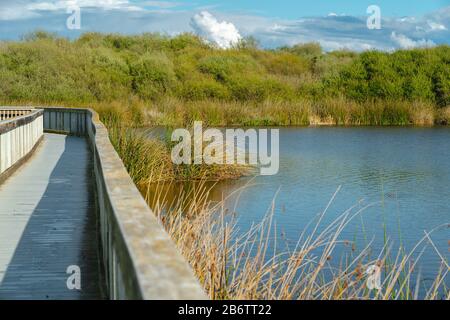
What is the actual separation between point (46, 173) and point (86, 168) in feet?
2.74

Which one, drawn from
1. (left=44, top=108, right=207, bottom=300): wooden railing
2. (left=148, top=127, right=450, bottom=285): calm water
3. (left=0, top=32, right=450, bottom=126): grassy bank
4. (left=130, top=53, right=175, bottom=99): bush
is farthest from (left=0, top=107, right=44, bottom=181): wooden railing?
(left=130, top=53, right=175, bottom=99): bush

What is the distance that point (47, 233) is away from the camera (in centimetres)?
732

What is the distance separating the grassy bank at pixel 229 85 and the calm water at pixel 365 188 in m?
9.22

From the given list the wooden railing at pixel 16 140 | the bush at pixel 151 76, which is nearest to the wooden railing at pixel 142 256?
the wooden railing at pixel 16 140

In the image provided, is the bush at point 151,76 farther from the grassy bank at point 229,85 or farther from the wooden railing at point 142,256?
the wooden railing at point 142,256

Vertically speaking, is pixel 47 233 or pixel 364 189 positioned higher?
pixel 47 233

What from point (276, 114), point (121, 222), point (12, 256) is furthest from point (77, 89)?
point (121, 222)

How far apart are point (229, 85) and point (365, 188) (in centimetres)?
3074

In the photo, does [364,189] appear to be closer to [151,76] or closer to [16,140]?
[16,140]

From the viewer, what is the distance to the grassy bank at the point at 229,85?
36.1 metres

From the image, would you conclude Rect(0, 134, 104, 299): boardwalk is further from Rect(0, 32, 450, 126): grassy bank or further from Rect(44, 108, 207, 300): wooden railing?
Rect(0, 32, 450, 126): grassy bank

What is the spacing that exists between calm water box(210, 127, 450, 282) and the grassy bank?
922cm

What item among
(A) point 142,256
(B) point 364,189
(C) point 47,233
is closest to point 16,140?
(C) point 47,233

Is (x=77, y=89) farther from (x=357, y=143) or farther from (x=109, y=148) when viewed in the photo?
(x=109, y=148)
